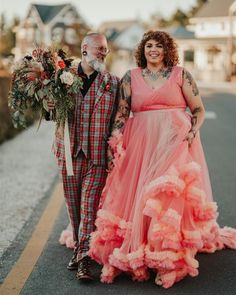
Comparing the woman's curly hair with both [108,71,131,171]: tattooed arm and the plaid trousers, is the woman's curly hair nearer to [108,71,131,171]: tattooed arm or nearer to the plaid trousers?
[108,71,131,171]: tattooed arm

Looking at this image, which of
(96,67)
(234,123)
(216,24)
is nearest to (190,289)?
(96,67)

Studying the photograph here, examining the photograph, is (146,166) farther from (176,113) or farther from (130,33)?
(130,33)

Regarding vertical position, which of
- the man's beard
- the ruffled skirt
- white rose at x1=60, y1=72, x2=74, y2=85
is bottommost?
the ruffled skirt

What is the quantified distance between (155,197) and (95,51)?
3.98 ft

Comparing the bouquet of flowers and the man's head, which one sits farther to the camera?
the man's head

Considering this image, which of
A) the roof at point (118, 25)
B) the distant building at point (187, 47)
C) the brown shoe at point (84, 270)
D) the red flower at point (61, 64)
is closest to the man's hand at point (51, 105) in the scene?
the red flower at point (61, 64)

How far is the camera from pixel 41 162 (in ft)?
33.7

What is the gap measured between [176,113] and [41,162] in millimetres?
5868

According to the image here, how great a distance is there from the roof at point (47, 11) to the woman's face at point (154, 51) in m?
63.4

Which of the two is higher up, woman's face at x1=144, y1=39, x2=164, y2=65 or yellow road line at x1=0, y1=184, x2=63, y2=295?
woman's face at x1=144, y1=39, x2=164, y2=65

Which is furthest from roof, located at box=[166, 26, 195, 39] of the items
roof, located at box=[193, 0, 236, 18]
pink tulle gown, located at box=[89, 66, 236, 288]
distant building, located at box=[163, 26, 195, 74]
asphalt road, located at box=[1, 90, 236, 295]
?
pink tulle gown, located at box=[89, 66, 236, 288]

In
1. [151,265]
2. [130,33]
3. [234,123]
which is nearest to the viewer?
[151,265]

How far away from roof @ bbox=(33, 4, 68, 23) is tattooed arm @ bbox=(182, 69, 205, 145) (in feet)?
208

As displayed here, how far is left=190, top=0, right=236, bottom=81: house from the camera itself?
54875 mm
